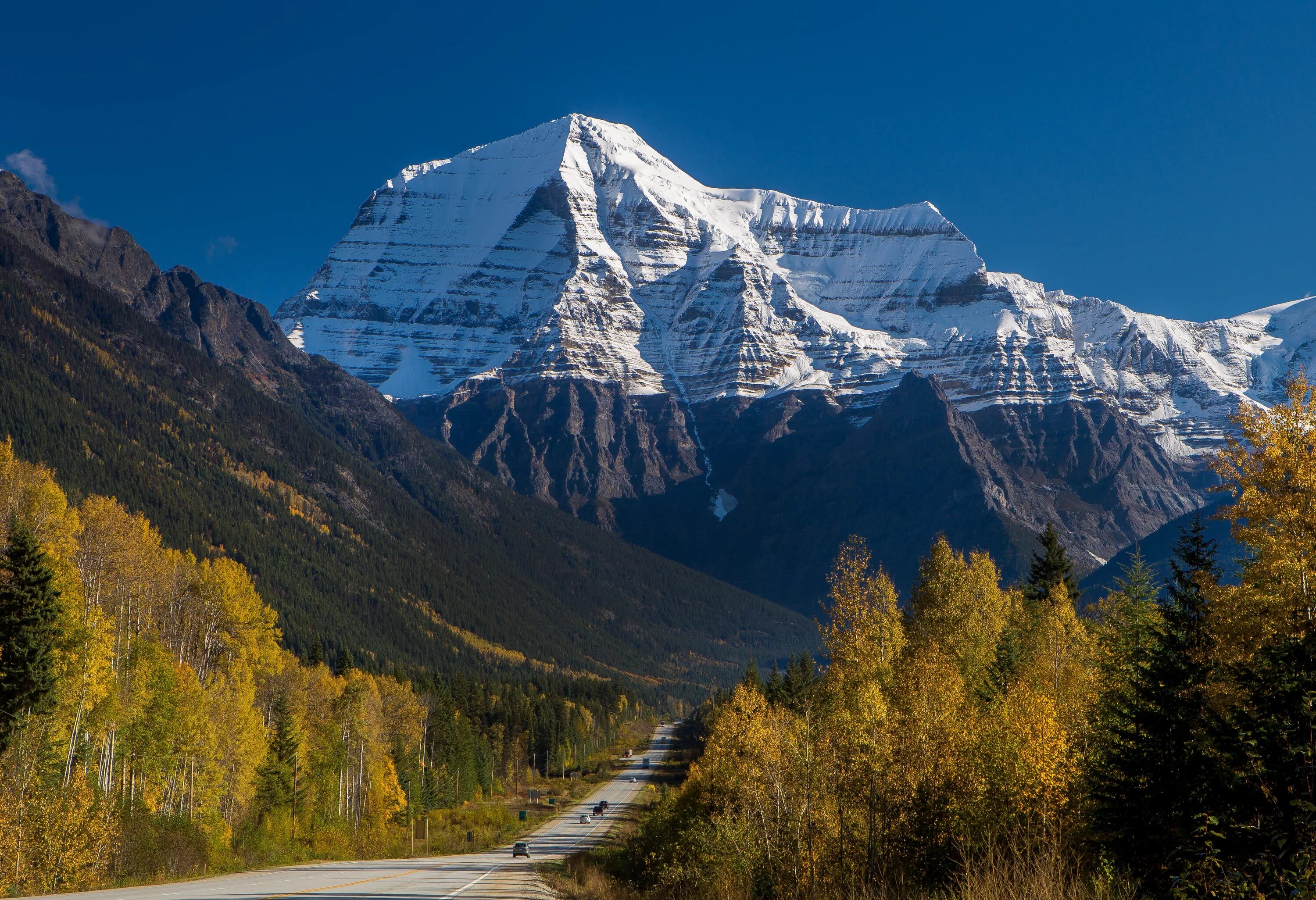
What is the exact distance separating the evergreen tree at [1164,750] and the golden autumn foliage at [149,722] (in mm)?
30152

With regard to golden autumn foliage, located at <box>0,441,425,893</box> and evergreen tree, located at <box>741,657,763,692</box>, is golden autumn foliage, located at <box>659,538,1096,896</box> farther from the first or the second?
evergreen tree, located at <box>741,657,763,692</box>

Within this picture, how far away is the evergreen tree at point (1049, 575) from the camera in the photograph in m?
59.0

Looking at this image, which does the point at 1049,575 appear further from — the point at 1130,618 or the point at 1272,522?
the point at 1272,522

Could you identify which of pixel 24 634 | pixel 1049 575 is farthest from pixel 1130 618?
pixel 24 634

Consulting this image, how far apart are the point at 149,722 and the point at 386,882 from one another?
2592 cm

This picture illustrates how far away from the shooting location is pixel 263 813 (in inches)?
2547

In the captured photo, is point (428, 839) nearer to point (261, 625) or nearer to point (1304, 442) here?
point (261, 625)

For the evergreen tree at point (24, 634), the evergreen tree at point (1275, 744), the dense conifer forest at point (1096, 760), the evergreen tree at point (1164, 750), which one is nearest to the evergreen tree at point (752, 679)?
the dense conifer forest at point (1096, 760)

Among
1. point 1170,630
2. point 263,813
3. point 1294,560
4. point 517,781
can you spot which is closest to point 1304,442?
point 1294,560

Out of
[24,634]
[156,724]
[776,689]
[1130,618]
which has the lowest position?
[776,689]

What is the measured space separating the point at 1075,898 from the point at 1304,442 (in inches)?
588

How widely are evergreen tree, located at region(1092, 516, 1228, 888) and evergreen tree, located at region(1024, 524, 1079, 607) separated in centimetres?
3505

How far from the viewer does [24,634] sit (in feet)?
115

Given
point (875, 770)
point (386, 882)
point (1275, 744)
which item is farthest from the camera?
point (386, 882)
